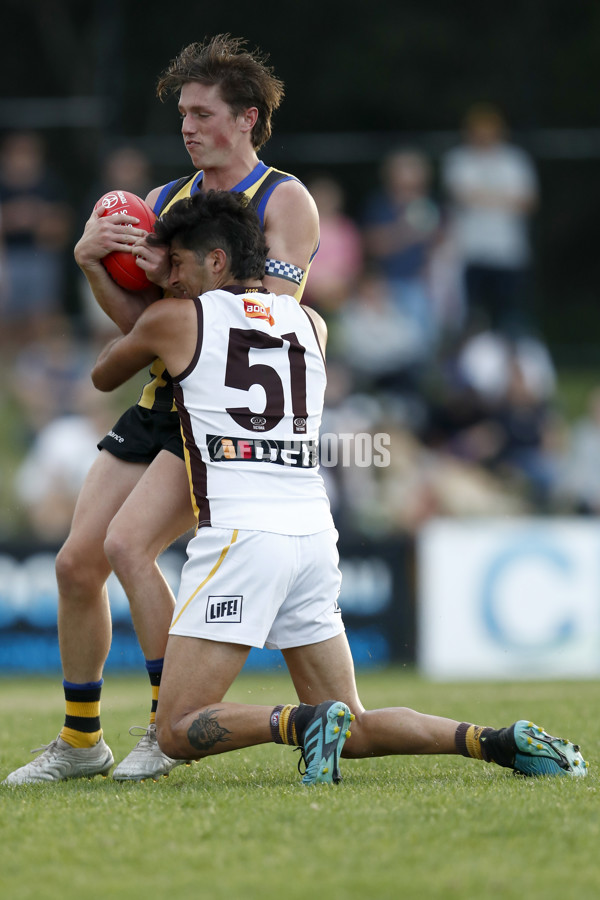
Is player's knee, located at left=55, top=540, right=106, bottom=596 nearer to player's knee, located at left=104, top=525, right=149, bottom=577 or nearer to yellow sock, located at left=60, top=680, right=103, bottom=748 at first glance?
player's knee, located at left=104, top=525, right=149, bottom=577

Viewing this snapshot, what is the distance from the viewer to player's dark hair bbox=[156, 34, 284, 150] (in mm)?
4879

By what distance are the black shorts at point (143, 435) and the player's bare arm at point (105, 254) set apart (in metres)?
0.34

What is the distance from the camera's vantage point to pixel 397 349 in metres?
12.3

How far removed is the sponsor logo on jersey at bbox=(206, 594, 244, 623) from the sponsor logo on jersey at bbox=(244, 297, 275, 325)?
38.5 inches

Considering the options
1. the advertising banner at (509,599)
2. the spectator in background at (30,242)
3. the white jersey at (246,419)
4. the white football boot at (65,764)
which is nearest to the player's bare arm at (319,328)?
the white jersey at (246,419)

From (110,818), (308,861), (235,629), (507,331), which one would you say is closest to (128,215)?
(235,629)

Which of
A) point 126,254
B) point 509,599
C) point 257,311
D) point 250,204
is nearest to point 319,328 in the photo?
point 257,311

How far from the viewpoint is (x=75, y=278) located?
43.9 feet

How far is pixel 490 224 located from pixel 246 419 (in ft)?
30.6

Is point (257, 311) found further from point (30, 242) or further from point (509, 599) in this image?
point (30, 242)

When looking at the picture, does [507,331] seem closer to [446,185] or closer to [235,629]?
[446,185]

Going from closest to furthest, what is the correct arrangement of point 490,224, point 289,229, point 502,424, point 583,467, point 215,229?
Answer: point 215,229, point 289,229, point 502,424, point 583,467, point 490,224

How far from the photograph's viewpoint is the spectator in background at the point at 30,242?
40.2 feet

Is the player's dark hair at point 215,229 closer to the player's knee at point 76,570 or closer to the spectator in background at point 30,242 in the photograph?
the player's knee at point 76,570
